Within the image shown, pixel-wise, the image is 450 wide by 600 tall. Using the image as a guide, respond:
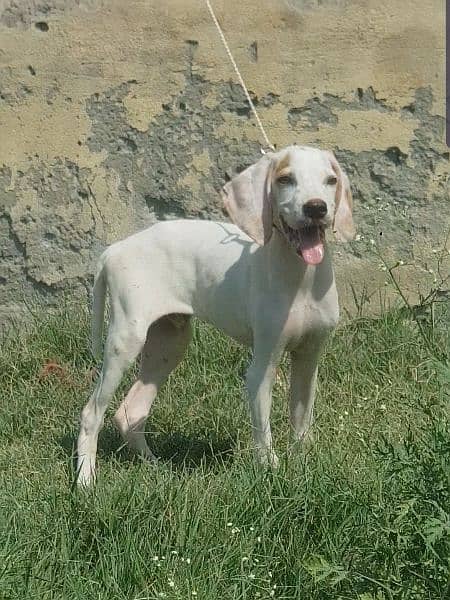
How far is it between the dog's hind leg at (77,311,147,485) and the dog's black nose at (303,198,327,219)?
102cm

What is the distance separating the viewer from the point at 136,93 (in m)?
6.06

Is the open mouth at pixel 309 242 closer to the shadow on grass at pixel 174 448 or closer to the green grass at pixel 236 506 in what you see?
the green grass at pixel 236 506

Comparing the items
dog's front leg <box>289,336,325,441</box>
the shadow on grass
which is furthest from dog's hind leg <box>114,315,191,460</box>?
dog's front leg <box>289,336,325,441</box>

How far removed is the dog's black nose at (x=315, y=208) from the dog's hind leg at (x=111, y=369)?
1.02 m

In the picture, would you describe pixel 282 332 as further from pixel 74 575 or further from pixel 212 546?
pixel 74 575

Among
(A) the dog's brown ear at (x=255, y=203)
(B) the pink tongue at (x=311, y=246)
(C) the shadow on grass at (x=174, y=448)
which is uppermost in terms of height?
(A) the dog's brown ear at (x=255, y=203)

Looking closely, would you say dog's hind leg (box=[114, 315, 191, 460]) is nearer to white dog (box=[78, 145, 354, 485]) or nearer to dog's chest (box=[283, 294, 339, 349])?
white dog (box=[78, 145, 354, 485])

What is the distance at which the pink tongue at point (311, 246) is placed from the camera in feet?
13.5

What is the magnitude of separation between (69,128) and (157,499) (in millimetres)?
2781

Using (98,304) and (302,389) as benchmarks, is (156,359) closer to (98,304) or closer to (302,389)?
(98,304)

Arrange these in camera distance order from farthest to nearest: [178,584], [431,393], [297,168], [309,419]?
1. [431,393]
2. [309,419]
3. [297,168]
4. [178,584]

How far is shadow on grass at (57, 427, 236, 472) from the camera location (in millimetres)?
4754

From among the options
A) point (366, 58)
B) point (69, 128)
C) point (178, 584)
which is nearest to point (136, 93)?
point (69, 128)

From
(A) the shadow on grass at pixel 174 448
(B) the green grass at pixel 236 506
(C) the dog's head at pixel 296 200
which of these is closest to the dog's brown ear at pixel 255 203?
(C) the dog's head at pixel 296 200
